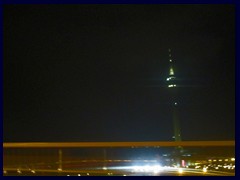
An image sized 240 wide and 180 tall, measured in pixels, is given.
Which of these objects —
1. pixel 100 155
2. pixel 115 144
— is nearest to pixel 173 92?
pixel 115 144

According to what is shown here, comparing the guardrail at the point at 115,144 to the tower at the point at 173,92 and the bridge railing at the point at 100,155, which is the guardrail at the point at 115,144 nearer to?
the bridge railing at the point at 100,155

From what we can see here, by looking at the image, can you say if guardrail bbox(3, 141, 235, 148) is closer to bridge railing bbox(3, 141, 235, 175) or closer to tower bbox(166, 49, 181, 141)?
bridge railing bbox(3, 141, 235, 175)

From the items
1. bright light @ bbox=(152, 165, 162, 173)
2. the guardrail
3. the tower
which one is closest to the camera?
bright light @ bbox=(152, 165, 162, 173)

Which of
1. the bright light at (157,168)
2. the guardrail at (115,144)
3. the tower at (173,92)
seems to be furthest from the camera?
the tower at (173,92)

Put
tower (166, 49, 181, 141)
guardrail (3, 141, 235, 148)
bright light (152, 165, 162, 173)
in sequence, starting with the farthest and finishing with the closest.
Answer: tower (166, 49, 181, 141), guardrail (3, 141, 235, 148), bright light (152, 165, 162, 173)

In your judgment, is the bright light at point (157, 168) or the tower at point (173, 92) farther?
the tower at point (173, 92)

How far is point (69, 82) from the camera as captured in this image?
19.0 ft

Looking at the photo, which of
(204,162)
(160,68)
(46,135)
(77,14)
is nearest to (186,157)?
(204,162)

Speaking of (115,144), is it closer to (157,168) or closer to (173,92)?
(157,168)

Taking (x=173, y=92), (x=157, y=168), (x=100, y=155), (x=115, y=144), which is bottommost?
(x=157, y=168)

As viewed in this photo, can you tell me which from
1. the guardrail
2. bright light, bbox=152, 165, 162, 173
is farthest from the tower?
bright light, bbox=152, 165, 162, 173

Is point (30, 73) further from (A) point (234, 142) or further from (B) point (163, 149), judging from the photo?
(A) point (234, 142)

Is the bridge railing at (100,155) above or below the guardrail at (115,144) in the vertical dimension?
below

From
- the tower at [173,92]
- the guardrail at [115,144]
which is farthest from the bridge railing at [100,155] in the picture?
the tower at [173,92]
